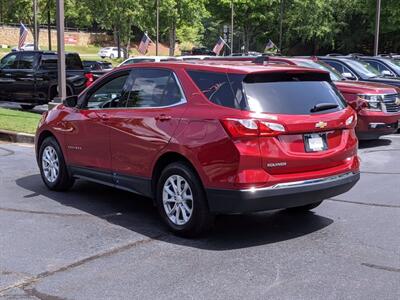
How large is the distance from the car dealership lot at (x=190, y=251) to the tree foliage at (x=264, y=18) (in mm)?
36446

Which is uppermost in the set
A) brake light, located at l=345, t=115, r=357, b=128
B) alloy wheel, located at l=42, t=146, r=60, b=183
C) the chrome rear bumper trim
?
brake light, located at l=345, t=115, r=357, b=128

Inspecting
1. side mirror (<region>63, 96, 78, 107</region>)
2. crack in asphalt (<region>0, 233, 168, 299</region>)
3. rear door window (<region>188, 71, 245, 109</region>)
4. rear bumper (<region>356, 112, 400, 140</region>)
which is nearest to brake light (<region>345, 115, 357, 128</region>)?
rear door window (<region>188, 71, 245, 109</region>)

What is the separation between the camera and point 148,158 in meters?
6.10

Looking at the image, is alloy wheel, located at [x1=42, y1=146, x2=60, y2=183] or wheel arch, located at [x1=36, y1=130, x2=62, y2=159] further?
wheel arch, located at [x1=36, y1=130, x2=62, y2=159]

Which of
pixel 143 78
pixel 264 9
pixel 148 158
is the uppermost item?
pixel 264 9

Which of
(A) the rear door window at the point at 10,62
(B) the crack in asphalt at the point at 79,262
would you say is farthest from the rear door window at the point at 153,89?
(A) the rear door window at the point at 10,62

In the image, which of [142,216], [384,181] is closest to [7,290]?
[142,216]

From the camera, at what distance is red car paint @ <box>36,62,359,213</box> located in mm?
5281

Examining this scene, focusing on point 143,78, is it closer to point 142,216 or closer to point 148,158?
point 148,158

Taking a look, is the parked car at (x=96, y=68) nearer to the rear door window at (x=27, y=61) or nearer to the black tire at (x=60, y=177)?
the rear door window at (x=27, y=61)

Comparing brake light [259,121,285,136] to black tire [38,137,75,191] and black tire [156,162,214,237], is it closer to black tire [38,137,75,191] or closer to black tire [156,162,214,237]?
black tire [156,162,214,237]

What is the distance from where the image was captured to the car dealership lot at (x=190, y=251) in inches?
176

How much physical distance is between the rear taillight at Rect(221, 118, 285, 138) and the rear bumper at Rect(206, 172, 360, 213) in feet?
1.65

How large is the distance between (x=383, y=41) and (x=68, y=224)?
51.8m
